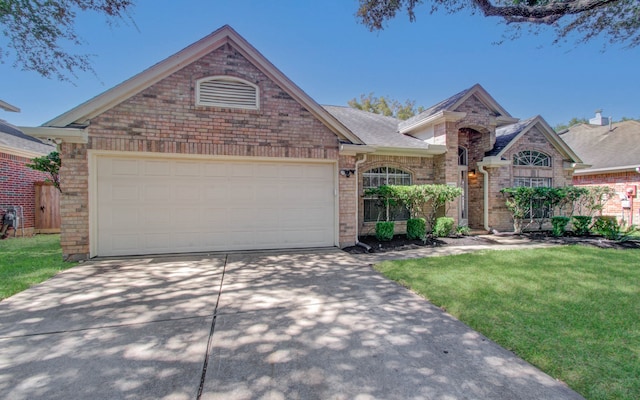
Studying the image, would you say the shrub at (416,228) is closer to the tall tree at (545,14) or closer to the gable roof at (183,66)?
the gable roof at (183,66)

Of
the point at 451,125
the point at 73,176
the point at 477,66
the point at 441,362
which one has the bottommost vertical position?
the point at 441,362

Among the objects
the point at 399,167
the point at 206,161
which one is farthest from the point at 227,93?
the point at 399,167

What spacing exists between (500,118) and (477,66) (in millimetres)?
4899

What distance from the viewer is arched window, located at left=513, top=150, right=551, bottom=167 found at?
1154 cm

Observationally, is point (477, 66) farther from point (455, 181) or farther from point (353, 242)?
point (353, 242)

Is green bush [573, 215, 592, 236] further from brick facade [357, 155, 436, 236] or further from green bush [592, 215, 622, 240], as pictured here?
brick facade [357, 155, 436, 236]

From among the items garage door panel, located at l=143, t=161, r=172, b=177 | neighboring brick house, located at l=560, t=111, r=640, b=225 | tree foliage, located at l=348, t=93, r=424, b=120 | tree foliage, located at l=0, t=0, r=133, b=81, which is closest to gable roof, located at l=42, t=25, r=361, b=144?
garage door panel, located at l=143, t=161, r=172, b=177

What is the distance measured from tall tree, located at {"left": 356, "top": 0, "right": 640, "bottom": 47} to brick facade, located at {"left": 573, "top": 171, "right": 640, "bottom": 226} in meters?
7.72

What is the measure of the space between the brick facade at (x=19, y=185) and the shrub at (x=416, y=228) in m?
13.7

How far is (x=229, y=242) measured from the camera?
746 centimetres

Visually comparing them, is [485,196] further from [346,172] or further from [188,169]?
[188,169]

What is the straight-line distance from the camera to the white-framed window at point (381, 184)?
1004 cm

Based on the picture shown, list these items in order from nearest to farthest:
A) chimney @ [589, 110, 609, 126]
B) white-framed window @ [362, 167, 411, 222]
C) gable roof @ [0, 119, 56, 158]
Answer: white-framed window @ [362, 167, 411, 222]
gable roof @ [0, 119, 56, 158]
chimney @ [589, 110, 609, 126]

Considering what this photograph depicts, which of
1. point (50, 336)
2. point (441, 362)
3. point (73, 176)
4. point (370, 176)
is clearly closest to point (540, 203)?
point (370, 176)
